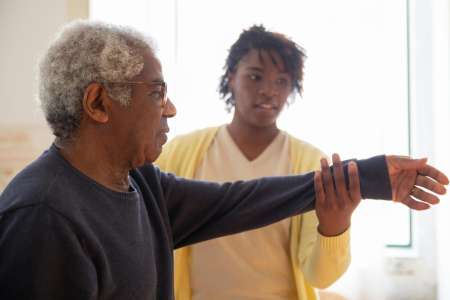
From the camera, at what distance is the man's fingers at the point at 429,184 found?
120cm

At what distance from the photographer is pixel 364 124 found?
207 centimetres

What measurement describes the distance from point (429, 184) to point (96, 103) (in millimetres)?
767

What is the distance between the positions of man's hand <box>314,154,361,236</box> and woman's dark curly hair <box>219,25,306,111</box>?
1.48 ft

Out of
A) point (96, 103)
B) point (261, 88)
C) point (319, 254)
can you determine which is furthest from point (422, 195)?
point (96, 103)

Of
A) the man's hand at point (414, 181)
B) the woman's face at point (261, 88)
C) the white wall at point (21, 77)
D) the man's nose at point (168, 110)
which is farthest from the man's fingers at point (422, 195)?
the white wall at point (21, 77)

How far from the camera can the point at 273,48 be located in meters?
1.57

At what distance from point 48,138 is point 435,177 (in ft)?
5.50

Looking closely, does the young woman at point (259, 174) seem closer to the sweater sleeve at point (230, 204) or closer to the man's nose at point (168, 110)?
the sweater sleeve at point (230, 204)

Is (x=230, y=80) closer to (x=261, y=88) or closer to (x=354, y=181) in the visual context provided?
(x=261, y=88)

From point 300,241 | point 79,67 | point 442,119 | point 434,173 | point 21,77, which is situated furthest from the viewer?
point 21,77

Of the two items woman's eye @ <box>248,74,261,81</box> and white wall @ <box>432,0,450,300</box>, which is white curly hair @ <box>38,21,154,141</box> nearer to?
woman's eye @ <box>248,74,261,81</box>

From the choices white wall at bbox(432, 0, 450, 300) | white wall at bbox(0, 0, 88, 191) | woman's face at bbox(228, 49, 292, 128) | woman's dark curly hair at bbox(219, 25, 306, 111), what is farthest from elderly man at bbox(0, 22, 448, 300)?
white wall at bbox(0, 0, 88, 191)

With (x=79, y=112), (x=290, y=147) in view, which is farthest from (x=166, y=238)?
(x=290, y=147)

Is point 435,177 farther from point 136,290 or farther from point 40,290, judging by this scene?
point 40,290
